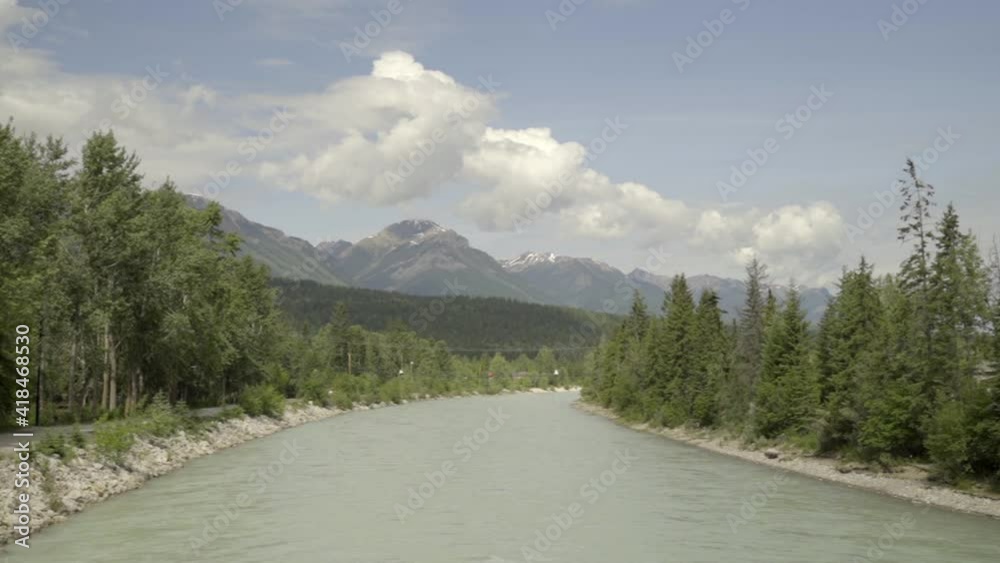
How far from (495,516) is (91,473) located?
18.1 m

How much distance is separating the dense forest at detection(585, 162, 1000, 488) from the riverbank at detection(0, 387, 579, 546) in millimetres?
39278

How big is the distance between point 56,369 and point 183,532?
102 feet

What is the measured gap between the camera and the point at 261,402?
76.2 metres

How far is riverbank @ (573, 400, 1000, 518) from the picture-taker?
3656 cm

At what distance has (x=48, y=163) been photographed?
5144 centimetres

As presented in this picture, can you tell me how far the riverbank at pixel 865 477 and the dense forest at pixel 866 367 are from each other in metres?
1.22

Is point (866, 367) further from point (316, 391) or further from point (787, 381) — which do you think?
point (316, 391)

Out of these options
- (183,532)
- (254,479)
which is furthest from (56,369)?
(183,532)

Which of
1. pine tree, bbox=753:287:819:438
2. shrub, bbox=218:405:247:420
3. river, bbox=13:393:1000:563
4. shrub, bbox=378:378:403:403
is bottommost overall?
shrub, bbox=378:378:403:403

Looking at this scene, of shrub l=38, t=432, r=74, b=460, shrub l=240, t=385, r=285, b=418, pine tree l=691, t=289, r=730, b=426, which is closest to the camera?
shrub l=38, t=432, r=74, b=460

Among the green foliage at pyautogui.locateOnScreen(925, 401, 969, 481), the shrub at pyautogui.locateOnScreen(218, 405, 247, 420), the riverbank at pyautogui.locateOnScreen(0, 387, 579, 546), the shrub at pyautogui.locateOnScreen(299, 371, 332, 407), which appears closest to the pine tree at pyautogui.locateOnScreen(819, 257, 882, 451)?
the green foliage at pyautogui.locateOnScreen(925, 401, 969, 481)

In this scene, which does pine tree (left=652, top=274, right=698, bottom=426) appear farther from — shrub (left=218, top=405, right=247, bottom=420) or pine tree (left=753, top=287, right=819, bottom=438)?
shrub (left=218, top=405, right=247, bottom=420)

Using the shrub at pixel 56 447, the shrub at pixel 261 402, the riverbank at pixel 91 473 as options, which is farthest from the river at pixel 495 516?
the shrub at pixel 261 402

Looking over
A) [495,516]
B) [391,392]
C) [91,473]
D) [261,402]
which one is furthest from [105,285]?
[391,392]
